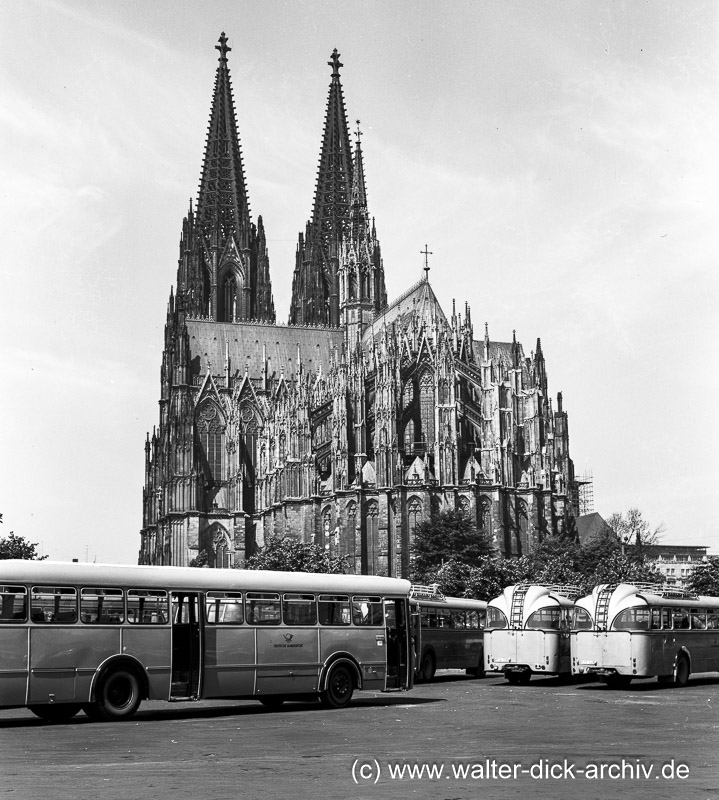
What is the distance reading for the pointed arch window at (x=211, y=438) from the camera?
120500 mm

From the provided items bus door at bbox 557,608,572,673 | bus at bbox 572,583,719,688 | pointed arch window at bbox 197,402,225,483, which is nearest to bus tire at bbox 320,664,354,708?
bus at bbox 572,583,719,688

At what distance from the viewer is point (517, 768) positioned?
48.2 ft

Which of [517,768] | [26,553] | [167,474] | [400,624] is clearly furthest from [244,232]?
[517,768]

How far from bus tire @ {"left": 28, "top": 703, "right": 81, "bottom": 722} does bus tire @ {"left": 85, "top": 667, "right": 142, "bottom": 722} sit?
0.26 metres

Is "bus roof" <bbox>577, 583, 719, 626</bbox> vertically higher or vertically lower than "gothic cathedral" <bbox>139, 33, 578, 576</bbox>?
lower

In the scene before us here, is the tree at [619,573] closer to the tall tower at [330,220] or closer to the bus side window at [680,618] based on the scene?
the bus side window at [680,618]

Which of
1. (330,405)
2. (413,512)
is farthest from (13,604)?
(330,405)

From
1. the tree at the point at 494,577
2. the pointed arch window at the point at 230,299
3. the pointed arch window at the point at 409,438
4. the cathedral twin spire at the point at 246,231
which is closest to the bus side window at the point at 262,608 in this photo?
the tree at the point at 494,577

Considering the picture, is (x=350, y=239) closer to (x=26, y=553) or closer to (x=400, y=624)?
(x=26, y=553)

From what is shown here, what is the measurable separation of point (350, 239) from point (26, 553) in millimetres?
56703

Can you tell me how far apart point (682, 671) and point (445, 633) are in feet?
25.2

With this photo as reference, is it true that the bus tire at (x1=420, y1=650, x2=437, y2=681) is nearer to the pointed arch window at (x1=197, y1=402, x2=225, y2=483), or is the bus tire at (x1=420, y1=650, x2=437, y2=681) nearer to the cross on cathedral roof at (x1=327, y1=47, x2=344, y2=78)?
the pointed arch window at (x1=197, y1=402, x2=225, y2=483)

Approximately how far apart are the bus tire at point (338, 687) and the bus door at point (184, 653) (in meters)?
3.01

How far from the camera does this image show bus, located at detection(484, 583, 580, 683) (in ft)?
111
